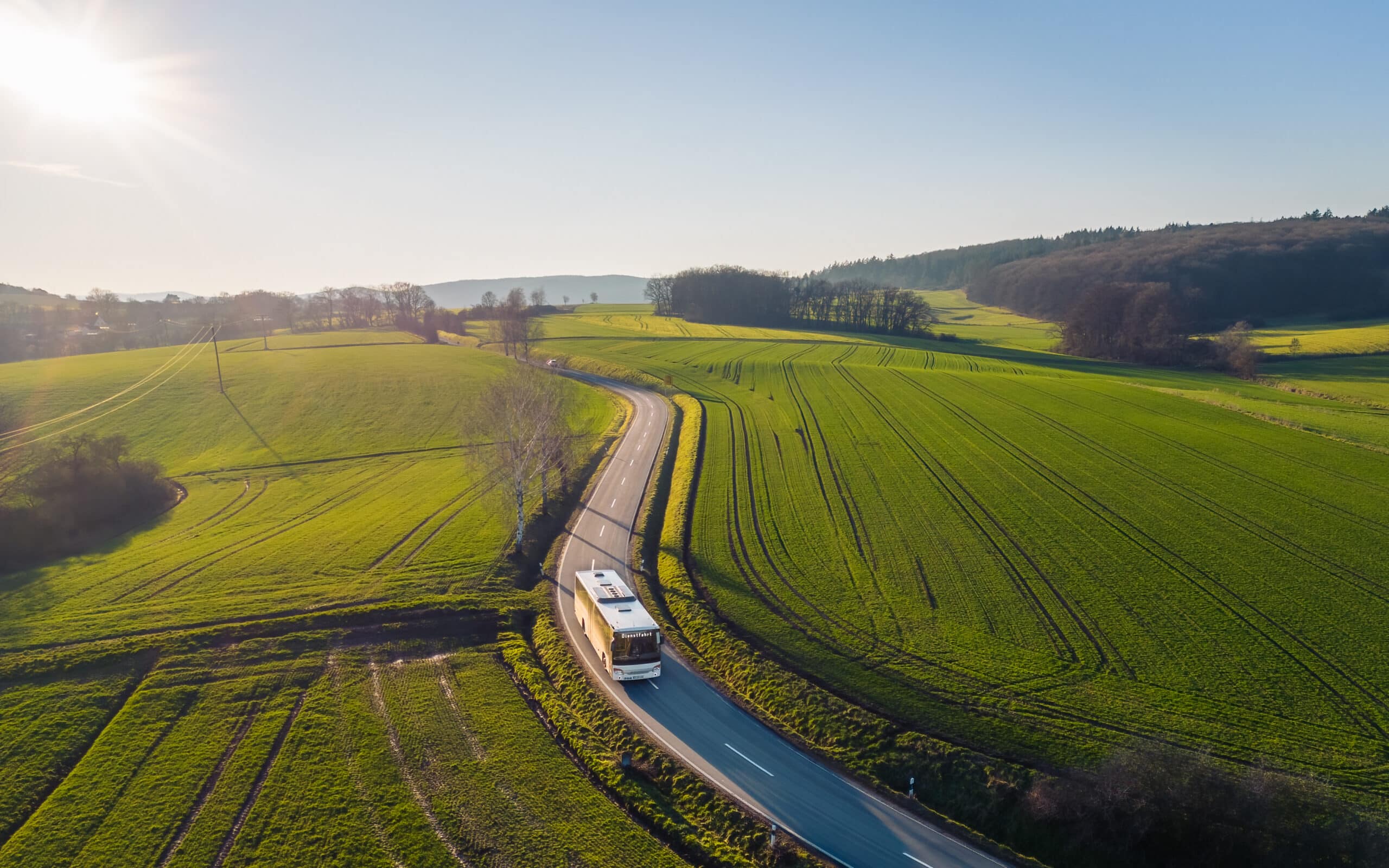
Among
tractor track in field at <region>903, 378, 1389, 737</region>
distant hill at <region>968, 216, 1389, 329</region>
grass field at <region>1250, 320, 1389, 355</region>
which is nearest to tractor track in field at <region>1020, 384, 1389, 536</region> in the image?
tractor track in field at <region>903, 378, 1389, 737</region>

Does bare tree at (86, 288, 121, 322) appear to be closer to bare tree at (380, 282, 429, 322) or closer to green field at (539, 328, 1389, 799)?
bare tree at (380, 282, 429, 322)

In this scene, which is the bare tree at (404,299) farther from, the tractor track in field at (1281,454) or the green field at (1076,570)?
the tractor track in field at (1281,454)

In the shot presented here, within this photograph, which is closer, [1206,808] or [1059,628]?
[1206,808]

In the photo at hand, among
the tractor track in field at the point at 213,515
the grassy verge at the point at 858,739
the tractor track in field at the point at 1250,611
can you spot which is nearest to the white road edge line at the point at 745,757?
the grassy verge at the point at 858,739

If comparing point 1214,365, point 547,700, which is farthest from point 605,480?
point 1214,365

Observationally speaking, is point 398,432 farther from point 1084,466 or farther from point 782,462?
point 1084,466

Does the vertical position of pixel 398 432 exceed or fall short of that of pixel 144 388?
it falls short

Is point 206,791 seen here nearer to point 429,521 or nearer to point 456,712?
point 456,712
